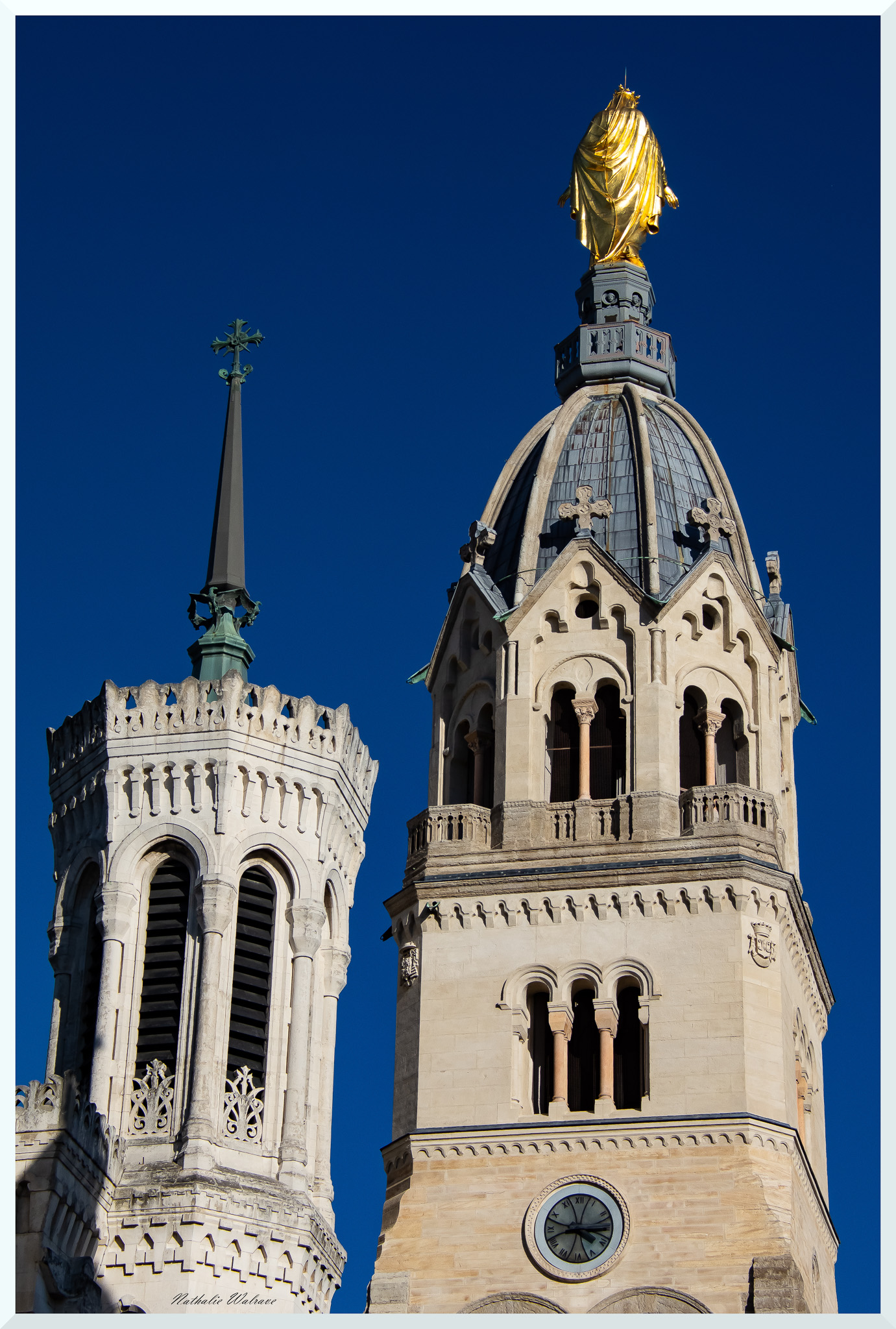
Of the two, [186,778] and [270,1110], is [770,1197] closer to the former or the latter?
[270,1110]

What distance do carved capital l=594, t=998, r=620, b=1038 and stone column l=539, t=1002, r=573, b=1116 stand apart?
0.48 metres

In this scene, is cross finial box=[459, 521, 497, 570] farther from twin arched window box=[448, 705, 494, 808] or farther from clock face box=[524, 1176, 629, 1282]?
clock face box=[524, 1176, 629, 1282]

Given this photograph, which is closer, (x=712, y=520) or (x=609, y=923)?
(x=609, y=923)

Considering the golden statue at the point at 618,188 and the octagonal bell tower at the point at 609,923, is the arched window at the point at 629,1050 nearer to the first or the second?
the octagonal bell tower at the point at 609,923

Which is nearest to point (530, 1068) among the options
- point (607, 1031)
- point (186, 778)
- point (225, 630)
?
point (607, 1031)

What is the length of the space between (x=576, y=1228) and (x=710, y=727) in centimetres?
1014

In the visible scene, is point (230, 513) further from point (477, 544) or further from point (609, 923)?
point (609, 923)

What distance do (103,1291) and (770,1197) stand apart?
12639mm

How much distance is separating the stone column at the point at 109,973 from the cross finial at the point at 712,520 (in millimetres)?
13309

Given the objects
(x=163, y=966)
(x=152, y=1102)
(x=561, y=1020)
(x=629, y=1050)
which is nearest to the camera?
(x=561, y=1020)

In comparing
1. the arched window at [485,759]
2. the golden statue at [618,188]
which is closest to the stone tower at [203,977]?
the arched window at [485,759]

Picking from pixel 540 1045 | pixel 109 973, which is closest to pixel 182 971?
pixel 109 973

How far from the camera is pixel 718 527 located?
59.6 meters

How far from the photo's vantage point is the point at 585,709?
57125mm
